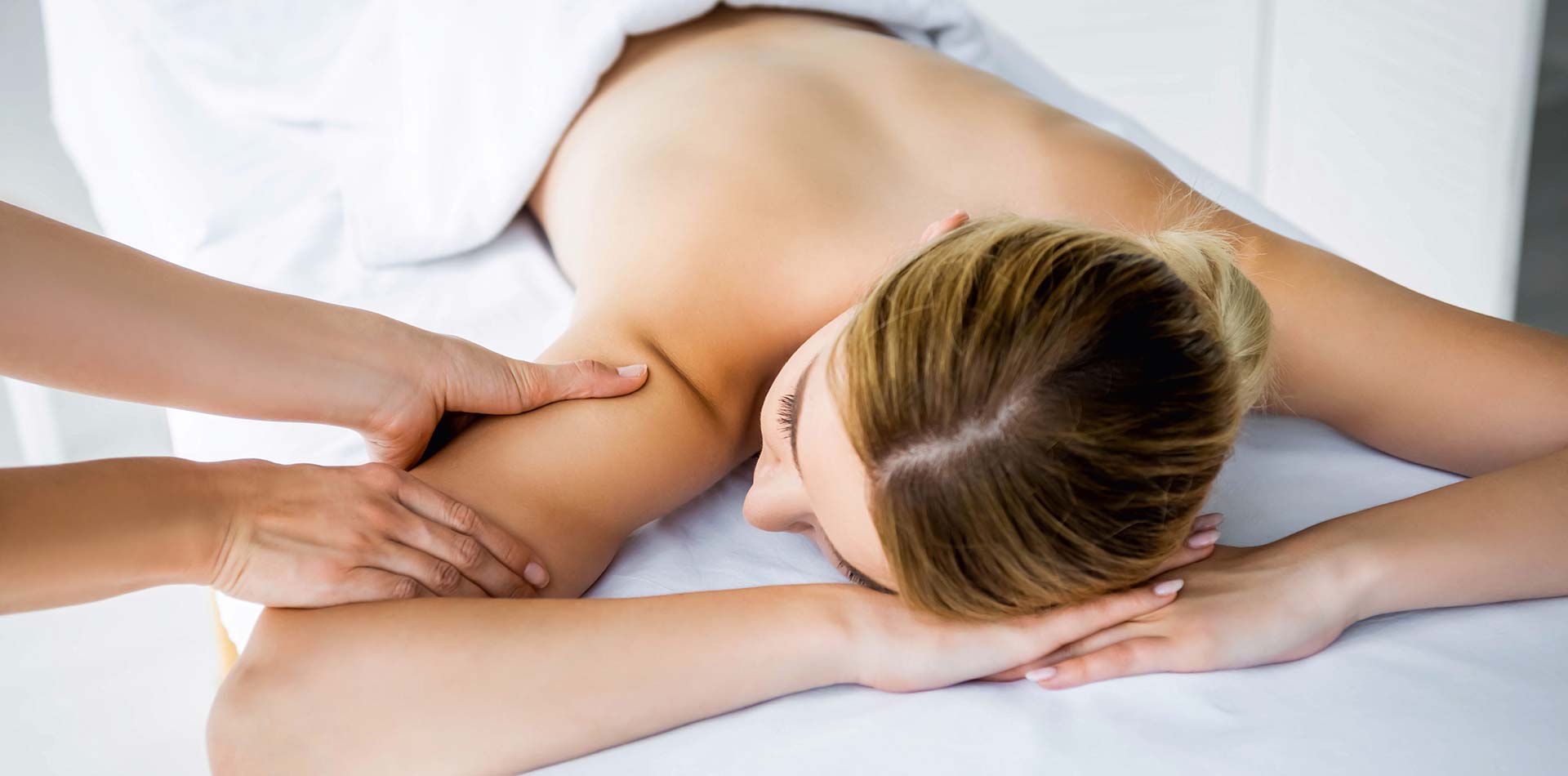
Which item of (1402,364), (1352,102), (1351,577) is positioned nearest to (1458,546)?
(1351,577)

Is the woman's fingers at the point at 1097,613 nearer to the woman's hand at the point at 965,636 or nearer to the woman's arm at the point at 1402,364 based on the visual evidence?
the woman's hand at the point at 965,636

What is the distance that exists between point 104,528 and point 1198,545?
0.83 metres

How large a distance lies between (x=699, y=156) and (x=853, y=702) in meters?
0.74

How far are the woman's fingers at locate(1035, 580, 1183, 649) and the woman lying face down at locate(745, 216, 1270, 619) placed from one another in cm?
2

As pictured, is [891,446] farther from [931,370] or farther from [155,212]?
[155,212]

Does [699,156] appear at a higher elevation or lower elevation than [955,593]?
higher

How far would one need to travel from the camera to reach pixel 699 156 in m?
1.40

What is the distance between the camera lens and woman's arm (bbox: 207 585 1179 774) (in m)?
0.85

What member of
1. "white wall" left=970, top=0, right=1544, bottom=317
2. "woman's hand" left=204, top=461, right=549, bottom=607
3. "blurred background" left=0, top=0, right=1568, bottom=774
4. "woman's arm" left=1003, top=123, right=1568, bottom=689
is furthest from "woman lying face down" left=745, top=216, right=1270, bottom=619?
"white wall" left=970, top=0, right=1544, bottom=317

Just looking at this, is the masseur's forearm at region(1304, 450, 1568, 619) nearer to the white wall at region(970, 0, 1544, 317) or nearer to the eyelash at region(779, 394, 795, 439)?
the eyelash at region(779, 394, 795, 439)

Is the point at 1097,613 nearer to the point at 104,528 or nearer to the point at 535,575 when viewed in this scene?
the point at 535,575

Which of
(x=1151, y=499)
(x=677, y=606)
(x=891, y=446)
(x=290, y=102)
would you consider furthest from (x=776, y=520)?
(x=290, y=102)

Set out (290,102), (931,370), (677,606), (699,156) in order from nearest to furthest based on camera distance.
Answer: (931,370), (677,606), (699,156), (290,102)

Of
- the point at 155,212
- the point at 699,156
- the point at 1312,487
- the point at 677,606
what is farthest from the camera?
the point at 155,212
